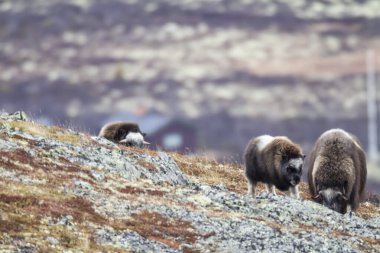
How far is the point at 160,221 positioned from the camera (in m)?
29.0

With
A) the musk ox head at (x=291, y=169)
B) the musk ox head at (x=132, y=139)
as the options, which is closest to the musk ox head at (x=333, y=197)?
the musk ox head at (x=291, y=169)

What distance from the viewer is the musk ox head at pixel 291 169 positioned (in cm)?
3497

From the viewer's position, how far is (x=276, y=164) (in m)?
35.2

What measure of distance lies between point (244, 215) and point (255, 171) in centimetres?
581

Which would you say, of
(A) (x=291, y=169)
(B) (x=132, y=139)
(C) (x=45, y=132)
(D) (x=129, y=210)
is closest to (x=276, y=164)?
(A) (x=291, y=169)

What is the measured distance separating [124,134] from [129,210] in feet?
54.8

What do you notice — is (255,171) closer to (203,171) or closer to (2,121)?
(203,171)

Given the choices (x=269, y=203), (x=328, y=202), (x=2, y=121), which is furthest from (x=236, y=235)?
(x=2, y=121)

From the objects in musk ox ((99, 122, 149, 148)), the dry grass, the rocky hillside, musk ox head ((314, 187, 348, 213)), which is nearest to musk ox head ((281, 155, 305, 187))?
musk ox head ((314, 187, 348, 213))

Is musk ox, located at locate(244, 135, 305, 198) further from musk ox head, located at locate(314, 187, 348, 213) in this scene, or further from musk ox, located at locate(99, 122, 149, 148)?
musk ox, located at locate(99, 122, 149, 148)

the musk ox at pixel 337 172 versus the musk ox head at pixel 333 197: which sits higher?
the musk ox at pixel 337 172

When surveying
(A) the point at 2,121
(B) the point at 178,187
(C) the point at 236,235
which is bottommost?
(C) the point at 236,235

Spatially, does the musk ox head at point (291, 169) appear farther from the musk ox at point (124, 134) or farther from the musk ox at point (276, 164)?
the musk ox at point (124, 134)

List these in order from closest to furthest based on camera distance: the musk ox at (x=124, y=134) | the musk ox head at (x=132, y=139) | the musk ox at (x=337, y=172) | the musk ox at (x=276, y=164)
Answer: the musk ox at (x=337, y=172) < the musk ox at (x=276, y=164) < the musk ox head at (x=132, y=139) < the musk ox at (x=124, y=134)
